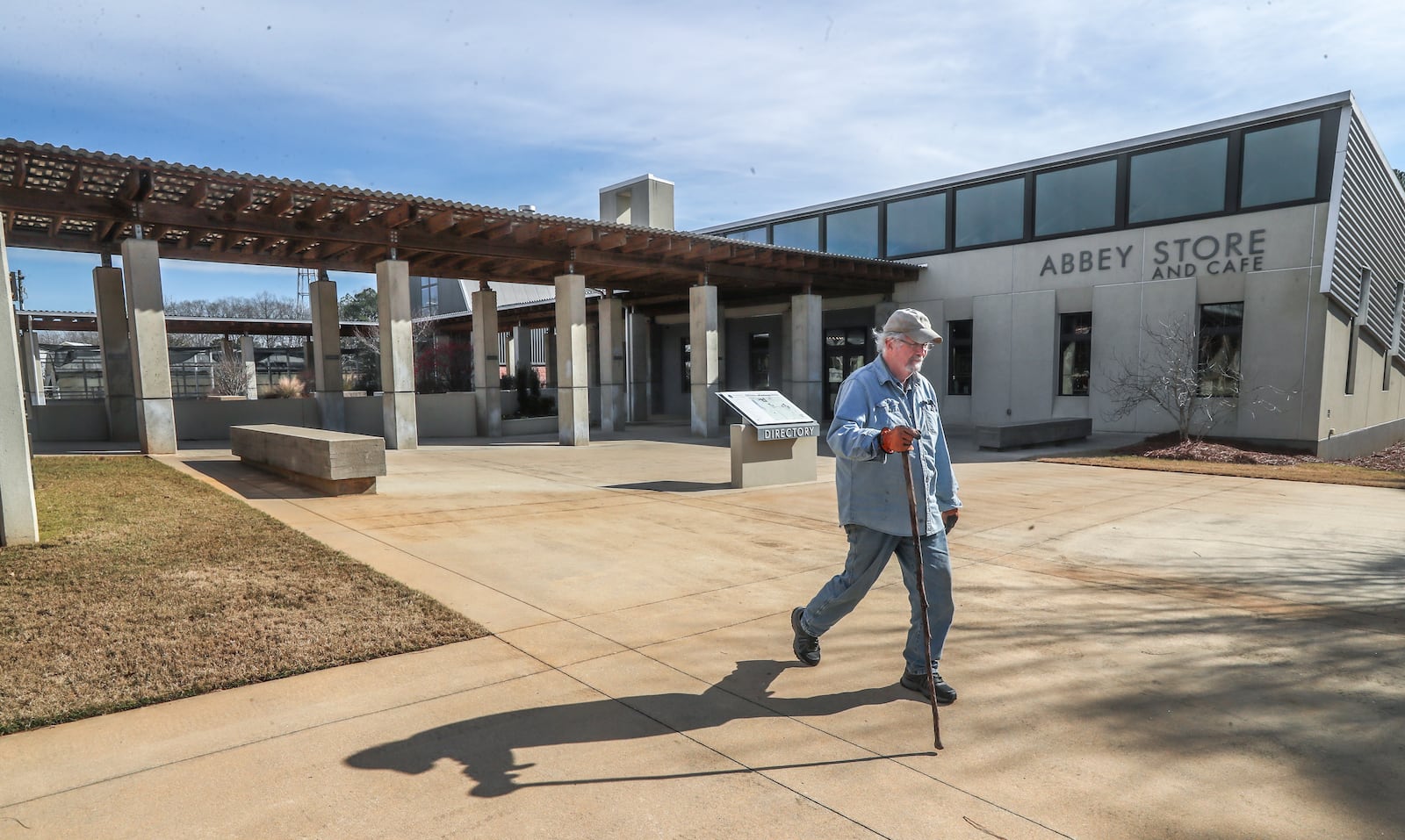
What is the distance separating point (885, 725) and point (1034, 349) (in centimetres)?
1994

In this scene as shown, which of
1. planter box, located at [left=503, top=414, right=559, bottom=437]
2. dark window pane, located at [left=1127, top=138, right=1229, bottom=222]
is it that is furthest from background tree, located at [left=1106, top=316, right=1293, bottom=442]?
planter box, located at [left=503, top=414, right=559, bottom=437]

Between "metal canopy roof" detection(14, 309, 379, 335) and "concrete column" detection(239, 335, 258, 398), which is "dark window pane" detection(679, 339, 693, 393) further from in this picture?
"concrete column" detection(239, 335, 258, 398)

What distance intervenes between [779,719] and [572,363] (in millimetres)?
15122

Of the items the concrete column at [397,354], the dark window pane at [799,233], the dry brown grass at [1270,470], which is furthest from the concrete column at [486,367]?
the dry brown grass at [1270,470]

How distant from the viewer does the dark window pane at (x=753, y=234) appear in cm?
2816

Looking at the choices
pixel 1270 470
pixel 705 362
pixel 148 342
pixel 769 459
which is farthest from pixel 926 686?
pixel 705 362

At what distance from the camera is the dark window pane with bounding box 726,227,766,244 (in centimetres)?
2816

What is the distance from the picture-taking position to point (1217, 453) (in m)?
15.6

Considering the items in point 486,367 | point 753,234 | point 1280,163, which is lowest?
point 486,367

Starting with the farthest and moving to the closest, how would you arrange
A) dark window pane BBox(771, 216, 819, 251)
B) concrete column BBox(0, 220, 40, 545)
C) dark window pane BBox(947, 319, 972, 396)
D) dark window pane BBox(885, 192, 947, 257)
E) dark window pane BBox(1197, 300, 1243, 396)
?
dark window pane BBox(771, 216, 819, 251) → dark window pane BBox(885, 192, 947, 257) → dark window pane BBox(947, 319, 972, 396) → dark window pane BBox(1197, 300, 1243, 396) → concrete column BBox(0, 220, 40, 545)

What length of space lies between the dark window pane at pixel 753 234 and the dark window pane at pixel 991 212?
25.1 feet

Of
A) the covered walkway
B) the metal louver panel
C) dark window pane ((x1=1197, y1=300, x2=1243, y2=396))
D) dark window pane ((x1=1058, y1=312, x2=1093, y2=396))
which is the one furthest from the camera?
dark window pane ((x1=1058, y1=312, x2=1093, y2=396))

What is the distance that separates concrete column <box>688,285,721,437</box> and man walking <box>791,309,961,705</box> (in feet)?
55.9

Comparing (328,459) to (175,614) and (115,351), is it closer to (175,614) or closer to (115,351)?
(175,614)
